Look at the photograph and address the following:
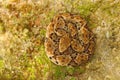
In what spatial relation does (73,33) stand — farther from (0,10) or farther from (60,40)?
(0,10)

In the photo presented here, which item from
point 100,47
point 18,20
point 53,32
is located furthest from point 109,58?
point 18,20

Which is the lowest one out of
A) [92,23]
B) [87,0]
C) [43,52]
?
[43,52]

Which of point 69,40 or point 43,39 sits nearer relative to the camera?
point 69,40

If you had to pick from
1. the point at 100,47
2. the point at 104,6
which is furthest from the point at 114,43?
Result: the point at 104,6

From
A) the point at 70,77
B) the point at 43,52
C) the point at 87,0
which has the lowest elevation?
the point at 70,77

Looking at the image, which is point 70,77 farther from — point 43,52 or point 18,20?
point 18,20

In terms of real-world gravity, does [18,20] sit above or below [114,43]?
above
